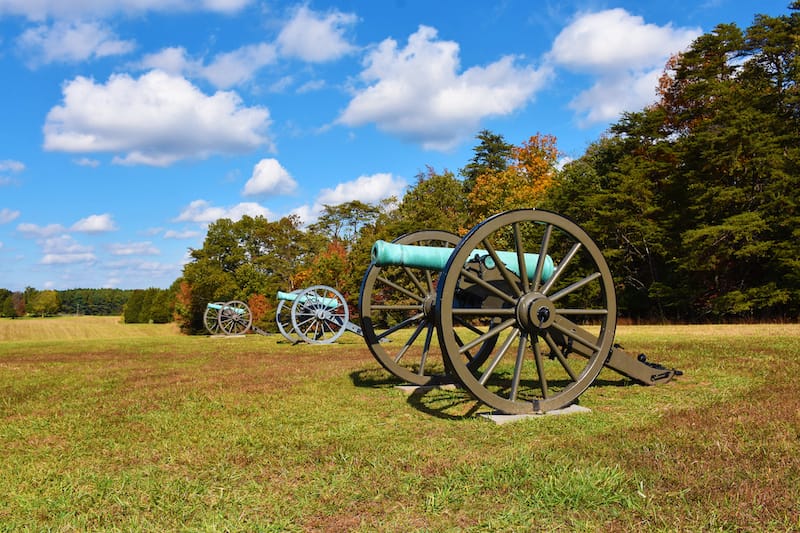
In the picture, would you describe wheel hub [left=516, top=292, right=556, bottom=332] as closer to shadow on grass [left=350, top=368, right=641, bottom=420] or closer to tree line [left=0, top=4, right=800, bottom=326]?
shadow on grass [left=350, top=368, right=641, bottom=420]

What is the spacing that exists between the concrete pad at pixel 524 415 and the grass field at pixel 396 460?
0.14m

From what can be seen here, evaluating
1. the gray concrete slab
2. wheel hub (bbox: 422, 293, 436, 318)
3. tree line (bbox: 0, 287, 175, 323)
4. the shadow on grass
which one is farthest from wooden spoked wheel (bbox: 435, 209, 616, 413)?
tree line (bbox: 0, 287, 175, 323)

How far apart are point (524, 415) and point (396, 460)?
180cm

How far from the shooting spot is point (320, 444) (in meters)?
4.91

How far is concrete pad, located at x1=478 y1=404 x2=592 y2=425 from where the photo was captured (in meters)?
5.54

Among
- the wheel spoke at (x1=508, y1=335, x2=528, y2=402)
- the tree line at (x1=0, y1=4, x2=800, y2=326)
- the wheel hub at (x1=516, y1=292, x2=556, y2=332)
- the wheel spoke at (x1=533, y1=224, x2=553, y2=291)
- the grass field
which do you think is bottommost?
the grass field

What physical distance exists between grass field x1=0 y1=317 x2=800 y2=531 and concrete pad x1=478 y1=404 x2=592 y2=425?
140 millimetres

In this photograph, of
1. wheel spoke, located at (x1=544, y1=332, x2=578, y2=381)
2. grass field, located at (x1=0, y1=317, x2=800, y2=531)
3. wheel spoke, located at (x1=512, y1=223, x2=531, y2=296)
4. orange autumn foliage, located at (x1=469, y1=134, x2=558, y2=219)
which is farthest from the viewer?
orange autumn foliage, located at (x1=469, y1=134, x2=558, y2=219)

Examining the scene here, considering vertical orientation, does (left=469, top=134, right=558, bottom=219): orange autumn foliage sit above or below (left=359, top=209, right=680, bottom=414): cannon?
above

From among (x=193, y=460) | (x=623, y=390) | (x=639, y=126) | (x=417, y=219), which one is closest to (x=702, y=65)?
(x=639, y=126)

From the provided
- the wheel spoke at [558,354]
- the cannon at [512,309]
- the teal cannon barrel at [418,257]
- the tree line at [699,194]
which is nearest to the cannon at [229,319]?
the tree line at [699,194]

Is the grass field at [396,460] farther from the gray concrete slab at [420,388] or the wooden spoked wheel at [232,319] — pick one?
the wooden spoked wheel at [232,319]

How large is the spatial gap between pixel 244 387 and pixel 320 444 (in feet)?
12.5

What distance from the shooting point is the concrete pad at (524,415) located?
18.2 feet
